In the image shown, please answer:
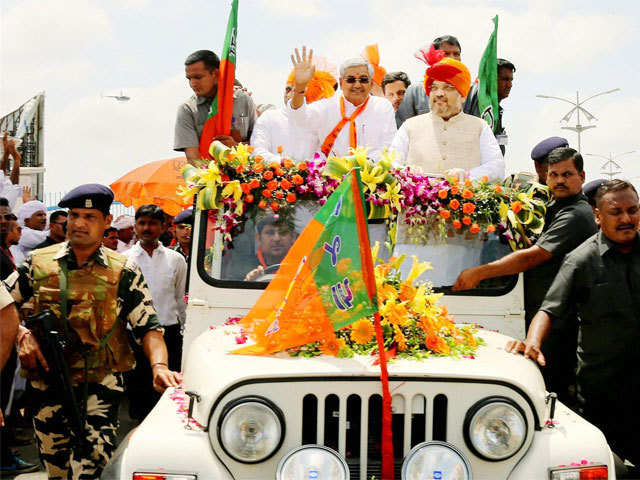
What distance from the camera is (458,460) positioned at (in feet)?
9.37

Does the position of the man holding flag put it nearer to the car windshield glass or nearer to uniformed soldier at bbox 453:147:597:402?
the car windshield glass

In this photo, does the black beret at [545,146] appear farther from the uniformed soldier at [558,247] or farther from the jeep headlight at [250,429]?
the jeep headlight at [250,429]

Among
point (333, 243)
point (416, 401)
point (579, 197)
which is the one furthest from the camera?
point (579, 197)

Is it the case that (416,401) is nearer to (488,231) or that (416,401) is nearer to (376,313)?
(376,313)

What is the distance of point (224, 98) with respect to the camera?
18.0 feet

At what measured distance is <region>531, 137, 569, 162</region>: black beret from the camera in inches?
204

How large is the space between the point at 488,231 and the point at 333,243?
131 centimetres

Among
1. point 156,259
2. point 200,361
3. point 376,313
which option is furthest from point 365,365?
point 156,259

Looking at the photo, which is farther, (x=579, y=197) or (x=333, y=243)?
(x=579, y=197)

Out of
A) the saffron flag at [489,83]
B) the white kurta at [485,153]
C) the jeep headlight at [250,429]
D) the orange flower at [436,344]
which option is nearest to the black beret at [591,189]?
the saffron flag at [489,83]

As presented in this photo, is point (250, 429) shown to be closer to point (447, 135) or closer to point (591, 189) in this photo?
point (447, 135)

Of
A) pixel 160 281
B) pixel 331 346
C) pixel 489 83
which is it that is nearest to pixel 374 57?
pixel 489 83

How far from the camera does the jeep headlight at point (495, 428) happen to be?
300 centimetres

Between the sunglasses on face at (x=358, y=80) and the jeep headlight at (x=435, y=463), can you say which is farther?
the sunglasses on face at (x=358, y=80)
